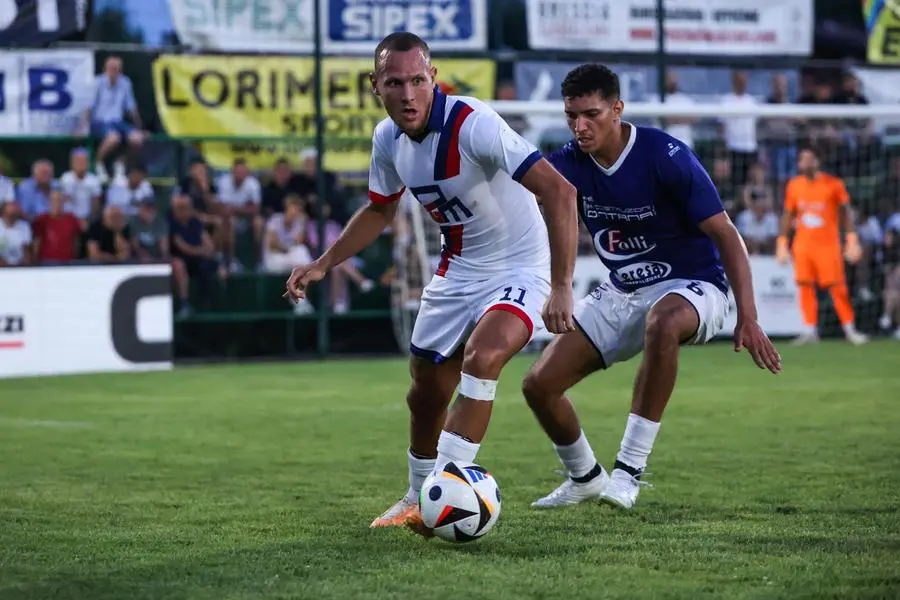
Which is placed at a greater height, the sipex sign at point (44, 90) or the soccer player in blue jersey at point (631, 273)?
the sipex sign at point (44, 90)

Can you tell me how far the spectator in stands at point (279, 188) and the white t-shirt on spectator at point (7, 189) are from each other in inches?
110

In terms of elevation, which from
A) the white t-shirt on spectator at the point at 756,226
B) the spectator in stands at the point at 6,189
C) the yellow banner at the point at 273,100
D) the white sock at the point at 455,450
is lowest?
the white t-shirt on spectator at the point at 756,226

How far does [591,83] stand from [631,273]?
0.99 m

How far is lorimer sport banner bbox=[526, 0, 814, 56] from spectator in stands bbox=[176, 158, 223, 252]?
431cm

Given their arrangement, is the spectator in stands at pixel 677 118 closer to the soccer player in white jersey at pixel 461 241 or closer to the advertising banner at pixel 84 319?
the advertising banner at pixel 84 319

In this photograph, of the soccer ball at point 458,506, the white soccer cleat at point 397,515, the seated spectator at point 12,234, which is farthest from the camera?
the seated spectator at point 12,234

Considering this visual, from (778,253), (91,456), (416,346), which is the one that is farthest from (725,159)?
(416,346)

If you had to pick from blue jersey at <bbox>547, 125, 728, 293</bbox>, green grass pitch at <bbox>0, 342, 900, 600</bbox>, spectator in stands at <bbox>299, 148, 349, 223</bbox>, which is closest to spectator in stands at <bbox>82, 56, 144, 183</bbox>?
spectator in stands at <bbox>299, 148, 349, 223</bbox>

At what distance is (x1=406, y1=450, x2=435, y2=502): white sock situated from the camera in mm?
6641

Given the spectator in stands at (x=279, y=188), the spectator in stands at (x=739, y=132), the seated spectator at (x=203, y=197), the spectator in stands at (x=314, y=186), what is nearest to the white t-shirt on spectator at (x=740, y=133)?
the spectator in stands at (x=739, y=132)

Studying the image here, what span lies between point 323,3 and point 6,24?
3581mm

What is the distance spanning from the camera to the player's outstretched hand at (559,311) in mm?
5750

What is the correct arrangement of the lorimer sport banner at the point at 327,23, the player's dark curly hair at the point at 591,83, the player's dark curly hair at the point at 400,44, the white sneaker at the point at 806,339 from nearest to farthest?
the player's dark curly hair at the point at 400,44 < the player's dark curly hair at the point at 591,83 < the lorimer sport banner at the point at 327,23 < the white sneaker at the point at 806,339

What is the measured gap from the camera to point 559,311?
5.77 m
